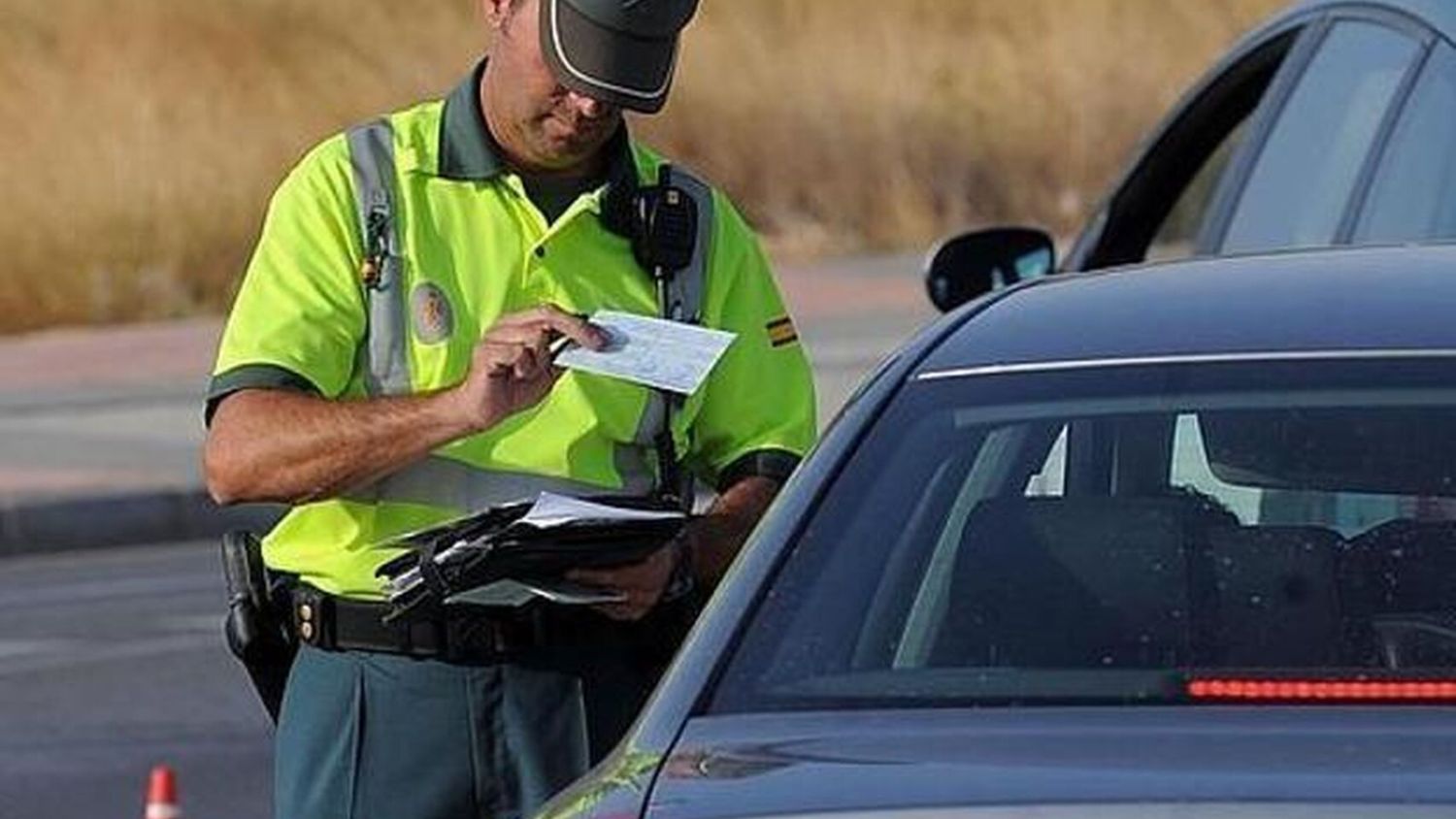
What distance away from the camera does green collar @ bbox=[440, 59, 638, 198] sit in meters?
4.77

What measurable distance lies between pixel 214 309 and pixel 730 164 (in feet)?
17.9

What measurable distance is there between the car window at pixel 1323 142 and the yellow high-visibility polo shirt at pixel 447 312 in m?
2.11

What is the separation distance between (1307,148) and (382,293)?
8.78 ft

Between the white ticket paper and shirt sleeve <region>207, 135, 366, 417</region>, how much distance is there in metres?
0.33

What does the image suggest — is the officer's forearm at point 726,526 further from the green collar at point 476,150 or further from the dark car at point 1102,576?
the dark car at point 1102,576

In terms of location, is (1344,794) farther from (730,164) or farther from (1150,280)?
(730,164)

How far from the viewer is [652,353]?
4.48 m

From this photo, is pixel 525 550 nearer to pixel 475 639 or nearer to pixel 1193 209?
pixel 475 639

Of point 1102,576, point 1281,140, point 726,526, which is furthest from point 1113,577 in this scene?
point 1281,140

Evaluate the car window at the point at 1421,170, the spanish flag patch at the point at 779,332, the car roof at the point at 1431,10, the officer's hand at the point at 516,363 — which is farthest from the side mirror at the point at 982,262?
the officer's hand at the point at 516,363

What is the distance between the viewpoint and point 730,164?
2711 cm

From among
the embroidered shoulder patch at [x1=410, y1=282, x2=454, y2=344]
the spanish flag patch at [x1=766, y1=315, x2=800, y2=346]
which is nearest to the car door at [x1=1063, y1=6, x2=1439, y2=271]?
the spanish flag patch at [x1=766, y1=315, x2=800, y2=346]

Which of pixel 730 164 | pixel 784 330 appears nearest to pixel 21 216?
pixel 730 164

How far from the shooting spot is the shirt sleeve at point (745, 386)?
4.86 metres
